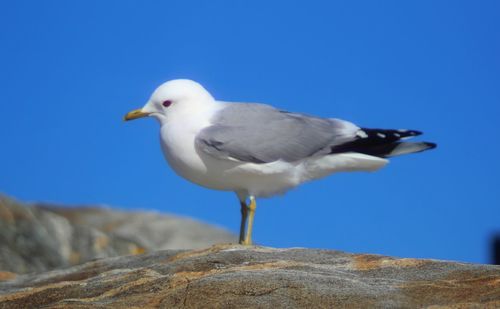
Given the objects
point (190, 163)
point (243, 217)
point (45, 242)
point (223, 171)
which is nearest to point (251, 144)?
point (223, 171)

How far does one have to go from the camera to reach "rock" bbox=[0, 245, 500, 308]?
5930 millimetres

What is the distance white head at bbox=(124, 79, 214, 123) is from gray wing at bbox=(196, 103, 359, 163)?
300mm

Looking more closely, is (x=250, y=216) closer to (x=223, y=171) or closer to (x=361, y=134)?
(x=223, y=171)

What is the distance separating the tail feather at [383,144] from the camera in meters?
9.72

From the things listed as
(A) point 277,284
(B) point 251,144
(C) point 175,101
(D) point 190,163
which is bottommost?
(A) point 277,284

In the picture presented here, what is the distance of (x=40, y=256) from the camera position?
13805 mm

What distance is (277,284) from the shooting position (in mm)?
6176

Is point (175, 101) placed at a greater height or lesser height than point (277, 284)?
greater

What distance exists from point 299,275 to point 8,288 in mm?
3476

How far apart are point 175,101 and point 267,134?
1.09m

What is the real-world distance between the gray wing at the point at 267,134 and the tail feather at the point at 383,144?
9cm

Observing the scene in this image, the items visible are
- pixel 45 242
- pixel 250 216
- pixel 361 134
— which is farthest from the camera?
pixel 45 242

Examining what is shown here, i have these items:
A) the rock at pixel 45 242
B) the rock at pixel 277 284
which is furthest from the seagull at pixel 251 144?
the rock at pixel 45 242

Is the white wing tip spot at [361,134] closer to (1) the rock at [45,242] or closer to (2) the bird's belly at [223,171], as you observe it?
(2) the bird's belly at [223,171]
